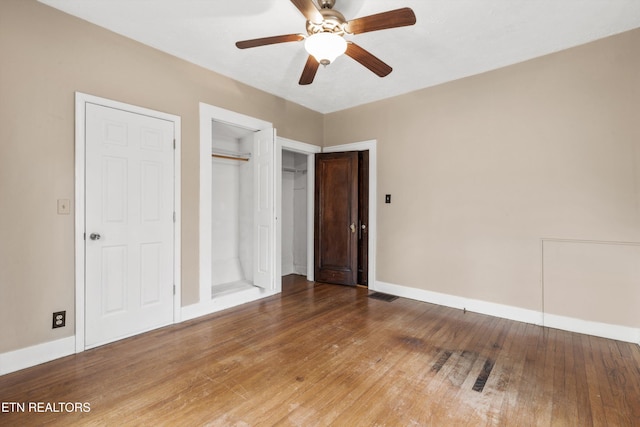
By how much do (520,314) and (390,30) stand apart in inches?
127

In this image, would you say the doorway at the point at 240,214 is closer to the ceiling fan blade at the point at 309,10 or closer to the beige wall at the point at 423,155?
the beige wall at the point at 423,155

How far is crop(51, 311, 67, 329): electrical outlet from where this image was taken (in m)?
2.43

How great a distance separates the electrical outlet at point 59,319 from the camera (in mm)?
2430

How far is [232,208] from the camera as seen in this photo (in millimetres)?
4539

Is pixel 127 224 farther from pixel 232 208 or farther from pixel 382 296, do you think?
pixel 382 296

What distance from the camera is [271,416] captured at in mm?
1777

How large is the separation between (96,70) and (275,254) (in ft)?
8.42

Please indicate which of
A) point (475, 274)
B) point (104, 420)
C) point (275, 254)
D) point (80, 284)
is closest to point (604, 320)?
point (475, 274)

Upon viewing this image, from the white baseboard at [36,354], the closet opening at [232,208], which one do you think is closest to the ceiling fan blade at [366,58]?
the closet opening at [232,208]

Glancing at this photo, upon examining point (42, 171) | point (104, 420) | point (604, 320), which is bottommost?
point (104, 420)

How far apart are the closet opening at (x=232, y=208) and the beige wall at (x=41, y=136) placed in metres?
1.52

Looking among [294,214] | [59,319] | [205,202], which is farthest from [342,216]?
[59,319]

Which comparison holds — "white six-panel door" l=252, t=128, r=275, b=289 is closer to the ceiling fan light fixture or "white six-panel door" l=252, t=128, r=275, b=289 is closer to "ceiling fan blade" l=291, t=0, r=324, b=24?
the ceiling fan light fixture

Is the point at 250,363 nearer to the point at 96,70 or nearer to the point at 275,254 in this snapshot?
the point at 275,254
